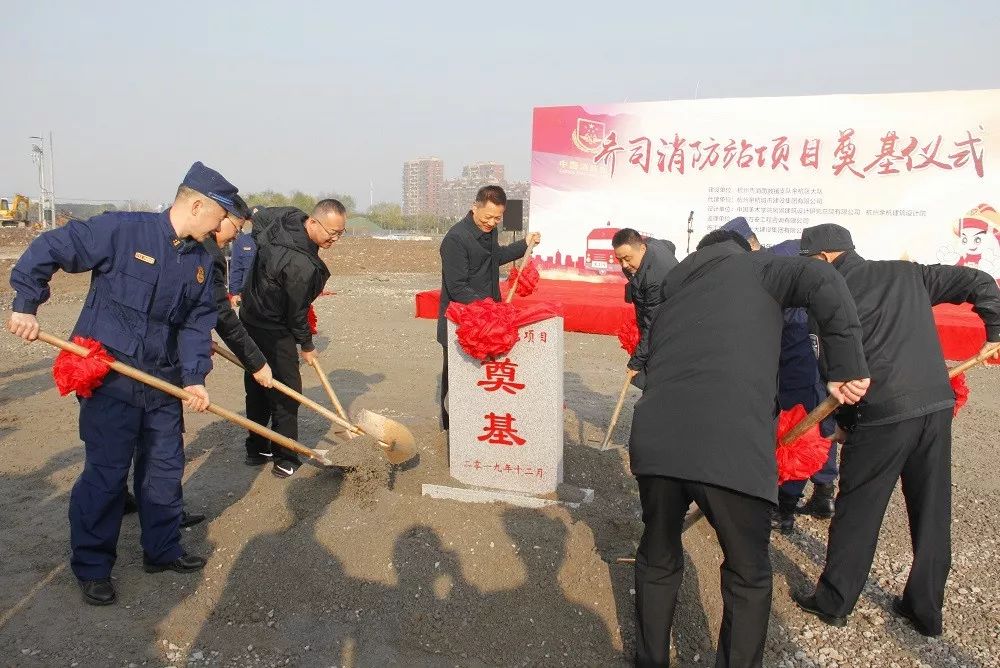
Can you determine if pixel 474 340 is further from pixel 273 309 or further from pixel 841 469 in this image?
pixel 841 469

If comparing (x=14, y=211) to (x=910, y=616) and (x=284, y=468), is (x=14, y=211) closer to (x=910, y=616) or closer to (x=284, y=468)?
(x=284, y=468)

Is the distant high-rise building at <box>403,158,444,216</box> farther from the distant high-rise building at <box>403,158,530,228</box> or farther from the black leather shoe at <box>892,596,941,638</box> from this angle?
the black leather shoe at <box>892,596,941,638</box>

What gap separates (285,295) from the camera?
4.61 metres

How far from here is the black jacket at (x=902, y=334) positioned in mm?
3094

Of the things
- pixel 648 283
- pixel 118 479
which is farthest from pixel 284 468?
pixel 648 283

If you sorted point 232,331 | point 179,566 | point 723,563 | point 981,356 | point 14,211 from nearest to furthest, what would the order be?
1. point 723,563
2. point 981,356
3. point 179,566
4. point 232,331
5. point 14,211

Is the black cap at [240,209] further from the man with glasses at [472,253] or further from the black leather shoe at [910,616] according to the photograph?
the black leather shoe at [910,616]

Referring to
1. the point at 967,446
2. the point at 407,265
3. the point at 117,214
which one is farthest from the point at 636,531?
the point at 407,265

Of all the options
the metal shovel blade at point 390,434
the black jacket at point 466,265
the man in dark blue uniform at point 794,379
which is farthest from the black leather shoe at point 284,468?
the man in dark blue uniform at point 794,379

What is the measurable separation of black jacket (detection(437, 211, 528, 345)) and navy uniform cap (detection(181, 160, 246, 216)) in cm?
150

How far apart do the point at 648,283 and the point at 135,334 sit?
3.17 m

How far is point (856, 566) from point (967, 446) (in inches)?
149

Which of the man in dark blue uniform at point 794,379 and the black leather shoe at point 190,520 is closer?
the black leather shoe at point 190,520

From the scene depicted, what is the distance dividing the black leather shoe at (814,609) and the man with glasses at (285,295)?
3210 mm
